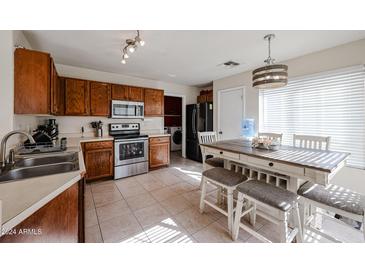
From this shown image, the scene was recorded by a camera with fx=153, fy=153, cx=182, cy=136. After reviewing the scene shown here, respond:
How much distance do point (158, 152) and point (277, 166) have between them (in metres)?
2.86

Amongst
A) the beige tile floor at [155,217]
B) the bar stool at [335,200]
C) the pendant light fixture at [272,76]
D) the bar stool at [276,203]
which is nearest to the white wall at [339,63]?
the beige tile floor at [155,217]

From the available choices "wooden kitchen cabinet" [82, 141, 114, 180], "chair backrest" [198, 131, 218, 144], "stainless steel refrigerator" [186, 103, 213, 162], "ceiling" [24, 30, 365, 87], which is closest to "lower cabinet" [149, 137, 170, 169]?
"wooden kitchen cabinet" [82, 141, 114, 180]

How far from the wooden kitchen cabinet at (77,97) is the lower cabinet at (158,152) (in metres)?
1.54

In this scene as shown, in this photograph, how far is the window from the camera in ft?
7.25

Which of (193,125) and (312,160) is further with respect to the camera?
(193,125)

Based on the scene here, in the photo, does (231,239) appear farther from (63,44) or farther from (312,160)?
(63,44)

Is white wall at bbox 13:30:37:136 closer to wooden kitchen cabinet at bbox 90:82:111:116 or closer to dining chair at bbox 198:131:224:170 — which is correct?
wooden kitchen cabinet at bbox 90:82:111:116

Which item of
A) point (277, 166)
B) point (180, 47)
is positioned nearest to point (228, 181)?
point (277, 166)

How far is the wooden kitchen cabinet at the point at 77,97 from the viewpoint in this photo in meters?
2.96

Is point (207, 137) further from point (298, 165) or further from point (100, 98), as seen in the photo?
point (100, 98)
